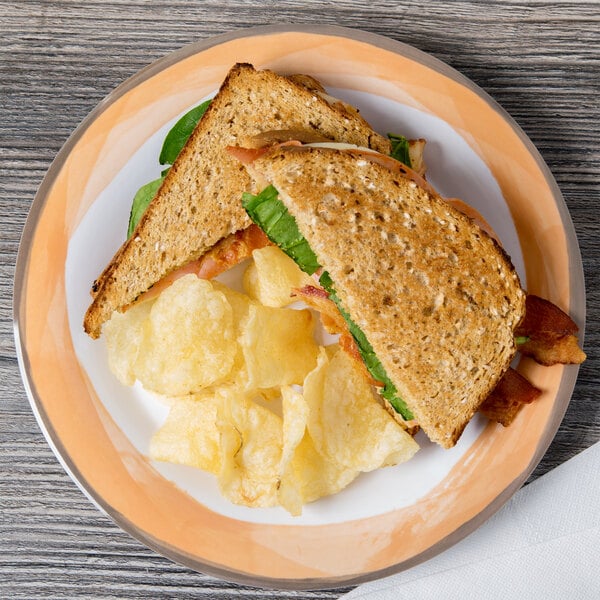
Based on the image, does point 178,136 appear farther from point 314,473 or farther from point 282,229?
point 314,473

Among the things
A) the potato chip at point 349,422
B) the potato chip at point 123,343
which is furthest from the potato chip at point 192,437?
the potato chip at point 349,422

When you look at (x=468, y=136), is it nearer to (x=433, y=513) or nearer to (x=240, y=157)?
(x=240, y=157)

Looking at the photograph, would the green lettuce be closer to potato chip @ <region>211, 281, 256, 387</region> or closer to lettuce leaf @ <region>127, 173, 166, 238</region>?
lettuce leaf @ <region>127, 173, 166, 238</region>

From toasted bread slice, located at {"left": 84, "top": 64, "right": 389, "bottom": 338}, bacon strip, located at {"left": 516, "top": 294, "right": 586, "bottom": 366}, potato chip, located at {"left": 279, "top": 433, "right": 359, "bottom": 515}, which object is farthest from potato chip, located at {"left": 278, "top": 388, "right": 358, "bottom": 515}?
bacon strip, located at {"left": 516, "top": 294, "right": 586, "bottom": 366}

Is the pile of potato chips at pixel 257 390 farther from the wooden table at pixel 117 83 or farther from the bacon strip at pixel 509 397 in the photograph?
the wooden table at pixel 117 83

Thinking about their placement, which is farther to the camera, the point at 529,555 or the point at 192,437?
the point at 529,555

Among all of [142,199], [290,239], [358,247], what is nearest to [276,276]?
[290,239]
